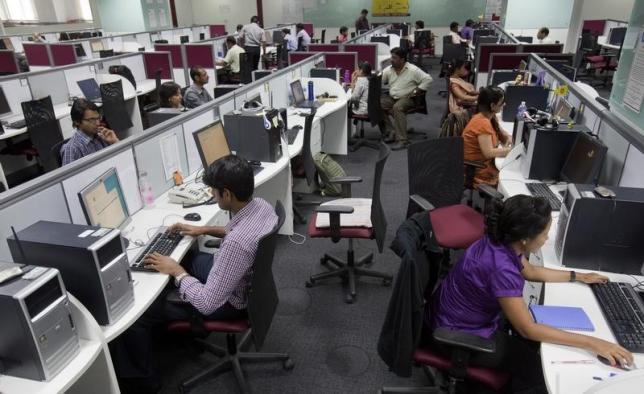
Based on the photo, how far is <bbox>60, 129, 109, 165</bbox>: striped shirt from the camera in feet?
9.15

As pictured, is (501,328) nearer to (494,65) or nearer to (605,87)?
(494,65)

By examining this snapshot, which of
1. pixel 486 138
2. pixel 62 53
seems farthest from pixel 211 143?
pixel 62 53

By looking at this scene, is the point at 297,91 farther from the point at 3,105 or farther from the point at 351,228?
the point at 3,105

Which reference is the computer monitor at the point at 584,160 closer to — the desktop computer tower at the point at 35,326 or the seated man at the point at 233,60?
the desktop computer tower at the point at 35,326

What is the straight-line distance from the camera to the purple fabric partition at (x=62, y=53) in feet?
22.5

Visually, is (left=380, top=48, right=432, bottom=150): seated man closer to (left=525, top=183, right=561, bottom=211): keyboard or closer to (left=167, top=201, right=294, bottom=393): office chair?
(left=525, top=183, right=561, bottom=211): keyboard

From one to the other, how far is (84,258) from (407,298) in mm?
1073

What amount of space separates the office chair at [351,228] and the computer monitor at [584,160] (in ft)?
3.34

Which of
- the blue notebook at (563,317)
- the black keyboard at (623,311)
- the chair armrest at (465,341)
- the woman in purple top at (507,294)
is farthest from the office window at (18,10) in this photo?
the black keyboard at (623,311)

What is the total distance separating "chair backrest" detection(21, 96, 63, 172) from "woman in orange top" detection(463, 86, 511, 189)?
11.2ft

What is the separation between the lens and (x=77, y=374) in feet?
4.47

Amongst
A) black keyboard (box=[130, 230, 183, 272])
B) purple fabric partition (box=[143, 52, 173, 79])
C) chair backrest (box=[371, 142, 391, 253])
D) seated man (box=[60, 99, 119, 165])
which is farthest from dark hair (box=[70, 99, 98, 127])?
purple fabric partition (box=[143, 52, 173, 79])

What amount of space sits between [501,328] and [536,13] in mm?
9233

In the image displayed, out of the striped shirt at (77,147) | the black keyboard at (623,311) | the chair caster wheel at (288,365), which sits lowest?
the chair caster wheel at (288,365)
